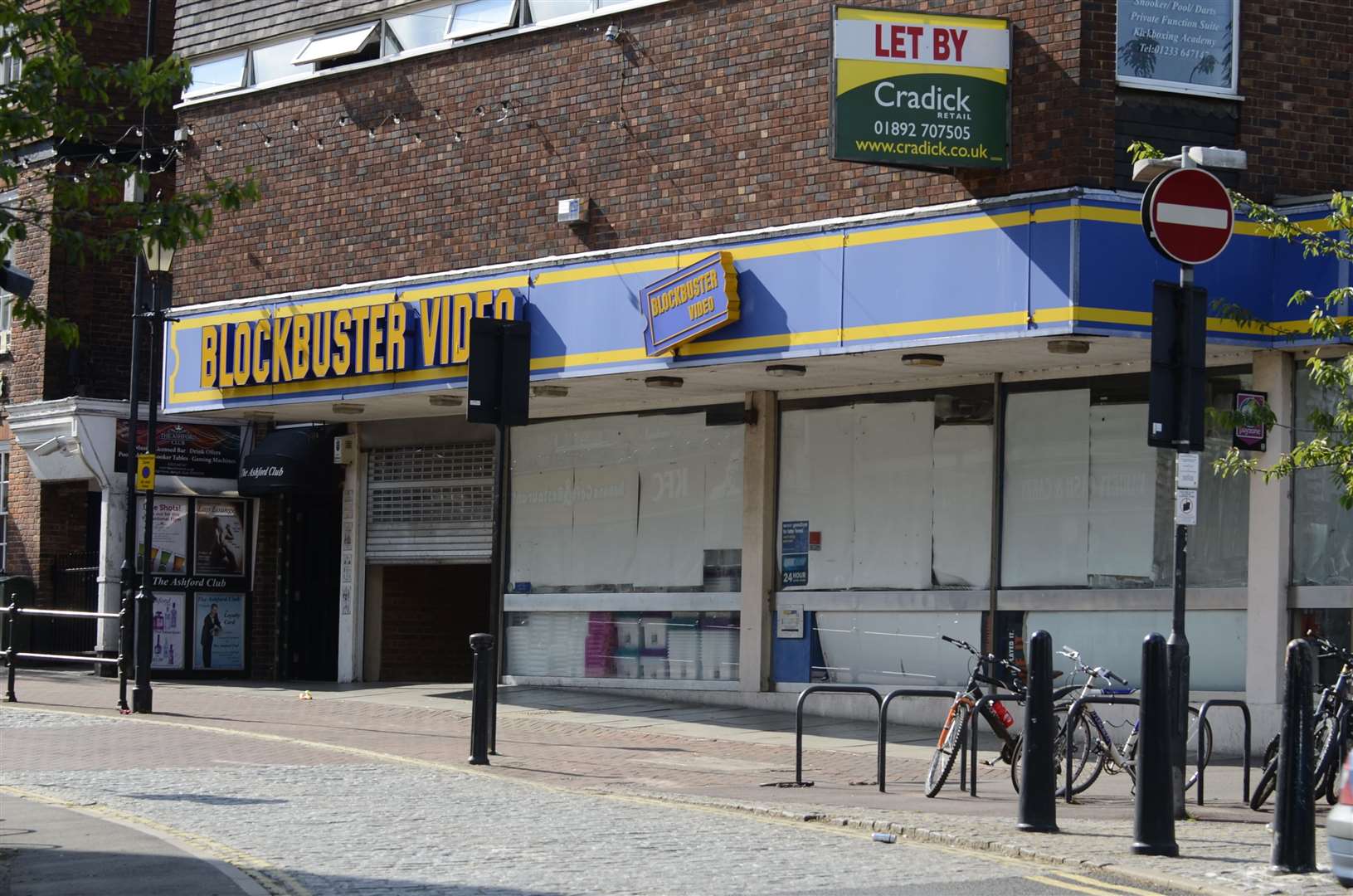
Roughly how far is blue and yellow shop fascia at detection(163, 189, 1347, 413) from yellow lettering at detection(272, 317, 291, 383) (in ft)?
0.07

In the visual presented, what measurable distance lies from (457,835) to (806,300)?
813 centimetres

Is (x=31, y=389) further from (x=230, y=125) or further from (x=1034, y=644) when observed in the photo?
(x=1034, y=644)

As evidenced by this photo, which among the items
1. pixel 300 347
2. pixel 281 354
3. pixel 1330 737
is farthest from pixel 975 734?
pixel 281 354

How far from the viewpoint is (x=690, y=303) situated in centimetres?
1862

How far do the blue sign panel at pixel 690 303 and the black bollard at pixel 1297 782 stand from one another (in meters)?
9.32

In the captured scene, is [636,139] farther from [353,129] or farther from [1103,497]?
[1103,497]

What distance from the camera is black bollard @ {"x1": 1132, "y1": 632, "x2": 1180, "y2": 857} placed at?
10430 millimetres

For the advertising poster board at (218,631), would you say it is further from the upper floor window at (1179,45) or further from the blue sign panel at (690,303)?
the upper floor window at (1179,45)

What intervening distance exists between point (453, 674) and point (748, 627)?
7.32m

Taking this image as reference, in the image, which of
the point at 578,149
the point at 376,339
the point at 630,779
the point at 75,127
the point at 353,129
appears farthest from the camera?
the point at 353,129

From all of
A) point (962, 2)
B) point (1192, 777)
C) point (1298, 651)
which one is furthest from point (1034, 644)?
point (962, 2)

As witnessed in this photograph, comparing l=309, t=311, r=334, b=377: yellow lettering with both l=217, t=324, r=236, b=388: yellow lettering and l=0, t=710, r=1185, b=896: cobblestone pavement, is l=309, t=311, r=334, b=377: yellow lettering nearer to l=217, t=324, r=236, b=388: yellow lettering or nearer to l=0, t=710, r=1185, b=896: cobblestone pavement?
l=217, t=324, r=236, b=388: yellow lettering

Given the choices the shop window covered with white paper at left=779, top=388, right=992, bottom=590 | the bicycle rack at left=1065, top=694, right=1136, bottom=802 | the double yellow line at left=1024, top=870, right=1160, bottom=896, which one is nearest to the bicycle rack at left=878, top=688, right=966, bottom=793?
the bicycle rack at left=1065, top=694, right=1136, bottom=802

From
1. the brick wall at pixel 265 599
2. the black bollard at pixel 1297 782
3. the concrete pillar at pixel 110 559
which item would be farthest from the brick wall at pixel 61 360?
the black bollard at pixel 1297 782
